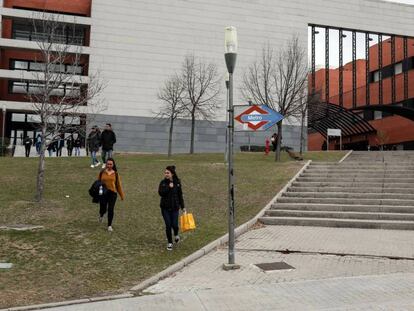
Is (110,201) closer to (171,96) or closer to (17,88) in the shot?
(171,96)

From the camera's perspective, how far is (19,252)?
819cm

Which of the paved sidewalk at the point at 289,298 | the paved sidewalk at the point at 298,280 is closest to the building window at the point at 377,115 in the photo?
the paved sidewalk at the point at 298,280

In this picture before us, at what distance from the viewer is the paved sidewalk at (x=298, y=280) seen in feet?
18.5

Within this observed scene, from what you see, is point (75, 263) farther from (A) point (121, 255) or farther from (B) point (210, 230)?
(B) point (210, 230)

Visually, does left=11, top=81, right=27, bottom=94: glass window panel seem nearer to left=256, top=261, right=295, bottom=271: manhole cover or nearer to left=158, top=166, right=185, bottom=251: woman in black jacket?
left=158, top=166, right=185, bottom=251: woman in black jacket

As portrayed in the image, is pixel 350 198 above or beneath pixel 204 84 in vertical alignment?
beneath

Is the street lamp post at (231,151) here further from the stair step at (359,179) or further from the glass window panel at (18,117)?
the glass window panel at (18,117)

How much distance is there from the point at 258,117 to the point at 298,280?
8.63 feet

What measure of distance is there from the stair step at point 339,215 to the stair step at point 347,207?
40cm

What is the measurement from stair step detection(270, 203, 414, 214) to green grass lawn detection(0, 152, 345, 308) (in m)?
0.84

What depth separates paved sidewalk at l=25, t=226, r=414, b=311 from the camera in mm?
5648

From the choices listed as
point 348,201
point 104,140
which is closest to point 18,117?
point 104,140

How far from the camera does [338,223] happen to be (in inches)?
467

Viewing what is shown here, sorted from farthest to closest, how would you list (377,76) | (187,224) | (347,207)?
1. (377,76)
2. (347,207)
3. (187,224)
